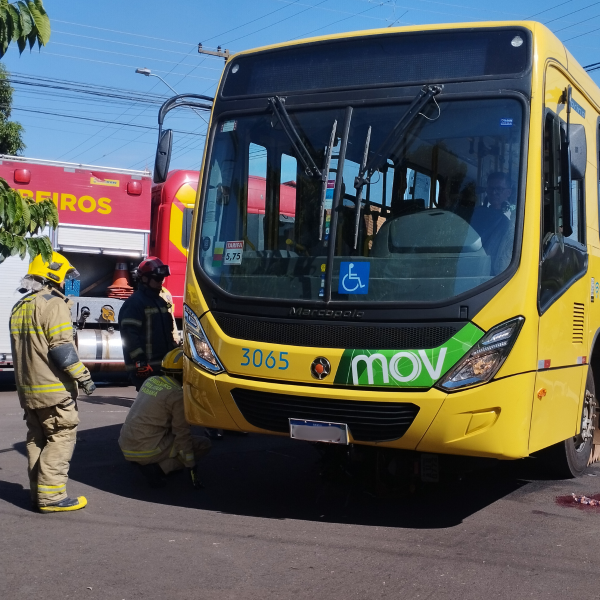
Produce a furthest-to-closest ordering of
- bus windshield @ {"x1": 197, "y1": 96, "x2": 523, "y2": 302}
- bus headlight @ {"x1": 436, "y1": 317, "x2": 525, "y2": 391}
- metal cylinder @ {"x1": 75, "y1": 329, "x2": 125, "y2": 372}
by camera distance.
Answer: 1. metal cylinder @ {"x1": 75, "y1": 329, "x2": 125, "y2": 372}
2. bus windshield @ {"x1": 197, "y1": 96, "x2": 523, "y2": 302}
3. bus headlight @ {"x1": 436, "y1": 317, "x2": 525, "y2": 391}

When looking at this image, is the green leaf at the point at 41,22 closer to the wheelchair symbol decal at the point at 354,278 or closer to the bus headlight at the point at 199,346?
the bus headlight at the point at 199,346

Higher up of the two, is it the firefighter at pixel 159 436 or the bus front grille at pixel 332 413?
the bus front grille at pixel 332 413

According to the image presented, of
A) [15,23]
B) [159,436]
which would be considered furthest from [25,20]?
[159,436]

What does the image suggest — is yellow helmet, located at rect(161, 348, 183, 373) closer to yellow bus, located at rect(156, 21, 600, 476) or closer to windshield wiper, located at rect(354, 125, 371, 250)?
yellow bus, located at rect(156, 21, 600, 476)

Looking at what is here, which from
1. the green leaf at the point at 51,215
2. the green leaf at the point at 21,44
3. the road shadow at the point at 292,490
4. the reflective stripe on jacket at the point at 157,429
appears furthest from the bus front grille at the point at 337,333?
the green leaf at the point at 51,215

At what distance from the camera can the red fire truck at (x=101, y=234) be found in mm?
13391

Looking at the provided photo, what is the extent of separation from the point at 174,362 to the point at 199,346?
0.94 m

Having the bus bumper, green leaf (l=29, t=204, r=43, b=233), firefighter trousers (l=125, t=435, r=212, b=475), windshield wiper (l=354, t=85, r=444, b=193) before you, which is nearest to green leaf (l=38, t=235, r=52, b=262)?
green leaf (l=29, t=204, r=43, b=233)

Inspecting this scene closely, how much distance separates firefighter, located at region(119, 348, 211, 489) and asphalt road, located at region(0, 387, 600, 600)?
7.3 inches

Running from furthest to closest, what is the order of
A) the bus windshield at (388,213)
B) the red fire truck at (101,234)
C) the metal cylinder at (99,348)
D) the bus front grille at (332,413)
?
the metal cylinder at (99,348) < the red fire truck at (101,234) < the bus windshield at (388,213) < the bus front grille at (332,413)

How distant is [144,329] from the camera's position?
7.66 m

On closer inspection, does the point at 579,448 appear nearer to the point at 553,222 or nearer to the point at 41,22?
the point at 553,222

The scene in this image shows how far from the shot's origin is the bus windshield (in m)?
5.37

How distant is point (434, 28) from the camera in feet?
19.1
